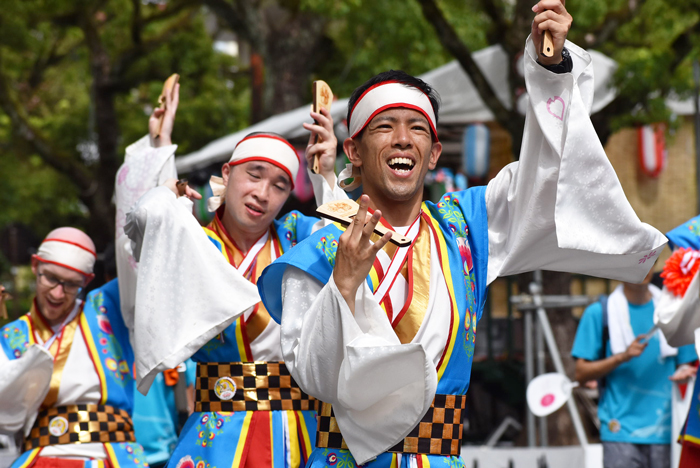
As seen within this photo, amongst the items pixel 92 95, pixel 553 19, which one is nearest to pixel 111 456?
pixel 553 19

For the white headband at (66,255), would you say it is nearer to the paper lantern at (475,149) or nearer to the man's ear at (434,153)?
the man's ear at (434,153)

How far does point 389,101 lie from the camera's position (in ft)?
7.83

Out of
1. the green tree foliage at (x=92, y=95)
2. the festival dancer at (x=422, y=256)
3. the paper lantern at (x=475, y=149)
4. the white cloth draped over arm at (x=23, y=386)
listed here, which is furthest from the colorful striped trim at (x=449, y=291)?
the green tree foliage at (x=92, y=95)

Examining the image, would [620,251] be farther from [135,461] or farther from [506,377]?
[506,377]

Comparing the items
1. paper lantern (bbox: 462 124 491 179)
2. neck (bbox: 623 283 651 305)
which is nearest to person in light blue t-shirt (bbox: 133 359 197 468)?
neck (bbox: 623 283 651 305)

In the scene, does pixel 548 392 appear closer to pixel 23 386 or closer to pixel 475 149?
pixel 23 386

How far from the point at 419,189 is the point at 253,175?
110 centimetres

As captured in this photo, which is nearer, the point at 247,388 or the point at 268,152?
the point at 247,388

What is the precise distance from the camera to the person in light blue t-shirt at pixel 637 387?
189 inches

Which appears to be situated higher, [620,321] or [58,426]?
[620,321]

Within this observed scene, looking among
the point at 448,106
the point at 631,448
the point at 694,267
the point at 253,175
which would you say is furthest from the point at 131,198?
the point at 448,106

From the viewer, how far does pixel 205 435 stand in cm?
302

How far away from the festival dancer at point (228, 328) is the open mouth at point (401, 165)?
815mm

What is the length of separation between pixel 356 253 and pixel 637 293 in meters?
3.39
